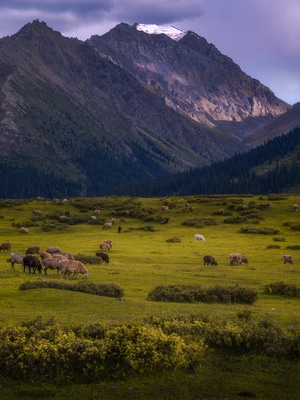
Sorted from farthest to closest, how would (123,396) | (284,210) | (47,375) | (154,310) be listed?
(284,210) → (154,310) → (47,375) → (123,396)

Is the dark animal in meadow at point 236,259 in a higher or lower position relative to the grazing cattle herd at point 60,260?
lower

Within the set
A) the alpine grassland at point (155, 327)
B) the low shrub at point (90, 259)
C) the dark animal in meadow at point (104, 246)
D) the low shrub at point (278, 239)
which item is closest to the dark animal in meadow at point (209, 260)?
the alpine grassland at point (155, 327)

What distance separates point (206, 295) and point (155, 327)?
1245 centimetres

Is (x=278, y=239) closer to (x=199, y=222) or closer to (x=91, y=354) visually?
(x=199, y=222)

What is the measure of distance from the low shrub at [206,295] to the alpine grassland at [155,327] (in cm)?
7

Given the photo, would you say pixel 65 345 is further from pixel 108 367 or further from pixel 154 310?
pixel 154 310

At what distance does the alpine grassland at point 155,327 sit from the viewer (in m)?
14.9

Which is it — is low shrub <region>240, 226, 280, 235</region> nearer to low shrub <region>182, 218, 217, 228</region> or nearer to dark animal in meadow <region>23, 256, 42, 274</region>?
low shrub <region>182, 218, 217, 228</region>

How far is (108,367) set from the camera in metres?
15.7

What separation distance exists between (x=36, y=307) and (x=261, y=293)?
16082mm

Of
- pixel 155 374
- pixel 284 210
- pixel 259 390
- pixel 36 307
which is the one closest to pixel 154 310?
pixel 36 307

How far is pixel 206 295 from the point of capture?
29.8 metres

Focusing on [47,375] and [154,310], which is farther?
[154,310]

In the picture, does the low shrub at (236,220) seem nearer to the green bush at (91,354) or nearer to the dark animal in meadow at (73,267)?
the dark animal in meadow at (73,267)
